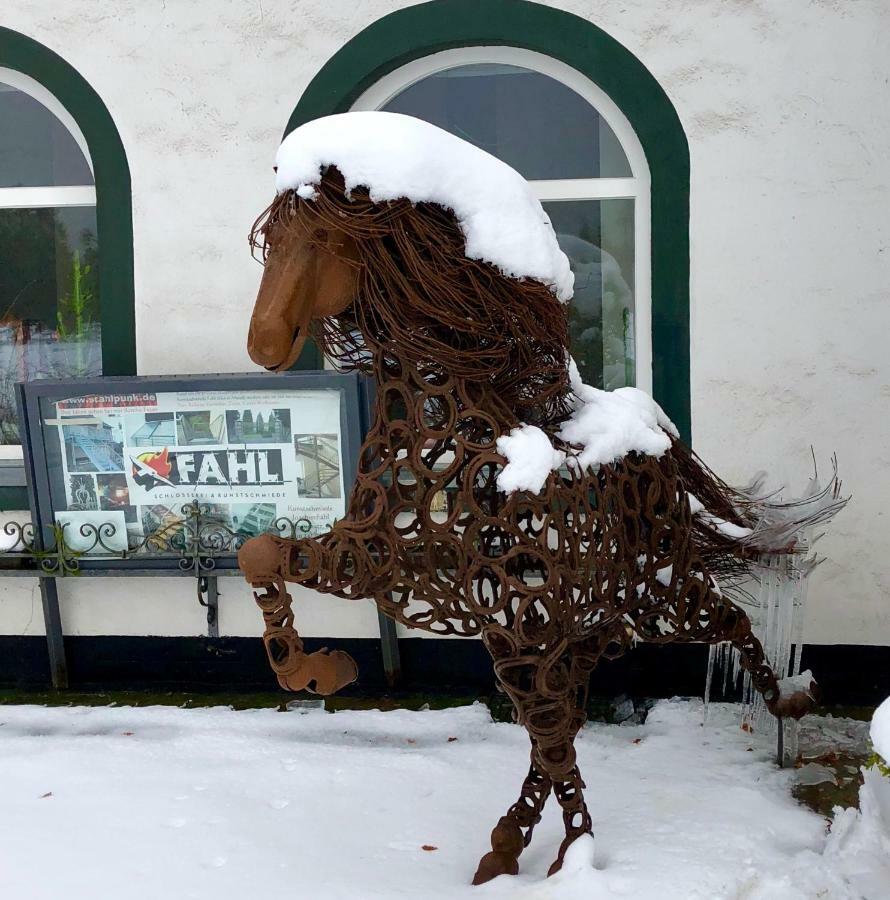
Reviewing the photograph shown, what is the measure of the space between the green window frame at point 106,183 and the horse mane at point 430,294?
2.12 meters

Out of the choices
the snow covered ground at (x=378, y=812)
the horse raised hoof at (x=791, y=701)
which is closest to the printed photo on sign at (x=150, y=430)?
the snow covered ground at (x=378, y=812)

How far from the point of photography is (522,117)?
163 inches

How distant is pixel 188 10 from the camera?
4027 millimetres

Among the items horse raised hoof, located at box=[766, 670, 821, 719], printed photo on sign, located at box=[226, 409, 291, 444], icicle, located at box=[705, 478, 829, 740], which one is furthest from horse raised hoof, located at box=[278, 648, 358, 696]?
printed photo on sign, located at box=[226, 409, 291, 444]

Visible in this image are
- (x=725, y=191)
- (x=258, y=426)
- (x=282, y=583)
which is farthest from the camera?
(x=258, y=426)

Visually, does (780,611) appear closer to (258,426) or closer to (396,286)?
(396,286)

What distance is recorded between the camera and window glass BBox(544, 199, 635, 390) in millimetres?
4094

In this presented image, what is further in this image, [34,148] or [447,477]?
[34,148]

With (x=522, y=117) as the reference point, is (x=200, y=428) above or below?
below

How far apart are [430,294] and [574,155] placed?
2282 millimetres

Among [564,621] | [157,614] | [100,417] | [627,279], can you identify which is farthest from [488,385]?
[157,614]

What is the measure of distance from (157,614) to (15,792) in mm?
1301

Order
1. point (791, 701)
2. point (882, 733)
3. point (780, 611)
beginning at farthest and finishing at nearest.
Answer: point (780, 611) → point (791, 701) → point (882, 733)

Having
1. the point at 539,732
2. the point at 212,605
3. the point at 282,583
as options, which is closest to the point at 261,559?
the point at 282,583
